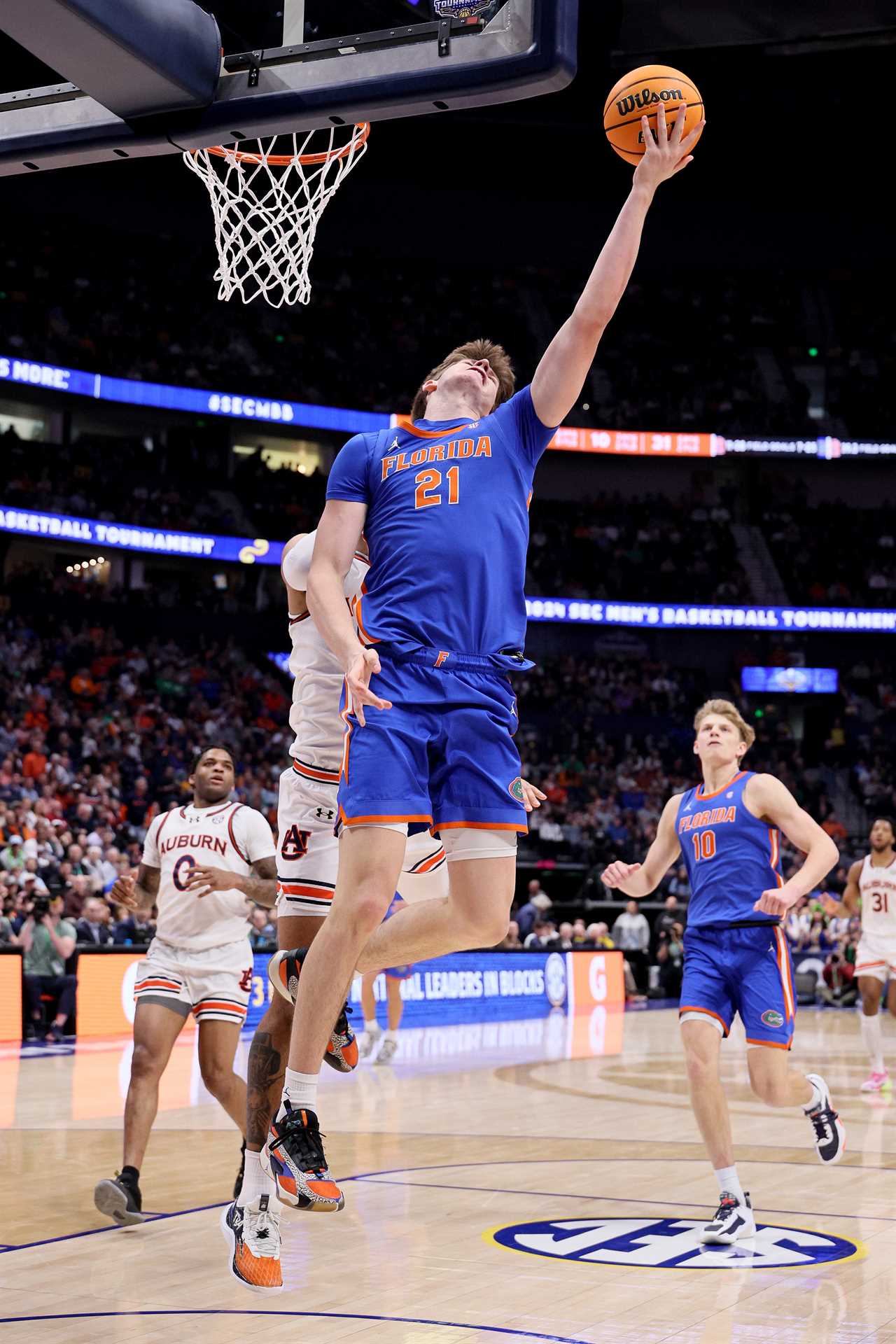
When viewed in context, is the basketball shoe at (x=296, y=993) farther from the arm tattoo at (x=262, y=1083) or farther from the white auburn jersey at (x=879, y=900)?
the white auburn jersey at (x=879, y=900)

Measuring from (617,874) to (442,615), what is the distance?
274 centimetres

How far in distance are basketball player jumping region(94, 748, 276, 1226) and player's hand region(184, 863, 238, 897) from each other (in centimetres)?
24

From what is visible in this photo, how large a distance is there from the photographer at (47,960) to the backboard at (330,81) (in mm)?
10374

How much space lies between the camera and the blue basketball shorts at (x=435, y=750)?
13.7ft

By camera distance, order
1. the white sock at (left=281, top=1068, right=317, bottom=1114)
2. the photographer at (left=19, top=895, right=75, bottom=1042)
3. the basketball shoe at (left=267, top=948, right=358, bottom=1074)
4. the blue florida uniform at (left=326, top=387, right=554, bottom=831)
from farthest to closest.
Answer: the photographer at (left=19, top=895, right=75, bottom=1042) < the basketball shoe at (left=267, top=948, right=358, bottom=1074) < the blue florida uniform at (left=326, top=387, right=554, bottom=831) < the white sock at (left=281, top=1068, right=317, bottom=1114)

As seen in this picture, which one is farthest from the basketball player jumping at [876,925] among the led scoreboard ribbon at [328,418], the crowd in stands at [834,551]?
the crowd in stands at [834,551]

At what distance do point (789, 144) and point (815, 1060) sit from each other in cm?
2629

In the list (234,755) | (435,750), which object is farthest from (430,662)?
(234,755)

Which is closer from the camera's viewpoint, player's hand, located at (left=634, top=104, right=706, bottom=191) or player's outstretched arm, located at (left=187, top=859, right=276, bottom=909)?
player's hand, located at (left=634, top=104, right=706, bottom=191)

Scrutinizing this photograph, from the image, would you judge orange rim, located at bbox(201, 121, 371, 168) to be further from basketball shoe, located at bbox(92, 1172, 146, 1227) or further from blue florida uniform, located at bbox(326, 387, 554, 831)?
basketball shoe, located at bbox(92, 1172, 146, 1227)

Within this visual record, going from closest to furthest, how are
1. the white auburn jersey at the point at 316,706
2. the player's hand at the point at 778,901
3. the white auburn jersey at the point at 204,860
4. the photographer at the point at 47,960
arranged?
the white auburn jersey at the point at 316,706 < the player's hand at the point at 778,901 < the white auburn jersey at the point at 204,860 < the photographer at the point at 47,960

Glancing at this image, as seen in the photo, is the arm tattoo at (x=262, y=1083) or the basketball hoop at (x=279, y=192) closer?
the arm tattoo at (x=262, y=1083)

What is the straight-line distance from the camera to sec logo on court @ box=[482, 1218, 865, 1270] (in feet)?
19.9

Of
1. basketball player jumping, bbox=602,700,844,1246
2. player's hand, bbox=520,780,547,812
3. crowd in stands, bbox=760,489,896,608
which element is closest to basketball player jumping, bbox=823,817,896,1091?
basketball player jumping, bbox=602,700,844,1246
